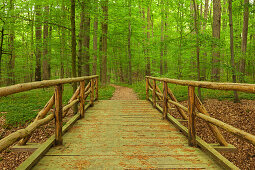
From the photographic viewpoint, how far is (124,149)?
2990mm

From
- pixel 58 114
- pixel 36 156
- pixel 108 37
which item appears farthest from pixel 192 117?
pixel 108 37

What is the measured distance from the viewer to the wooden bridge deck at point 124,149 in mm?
2490

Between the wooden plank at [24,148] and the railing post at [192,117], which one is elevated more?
the railing post at [192,117]

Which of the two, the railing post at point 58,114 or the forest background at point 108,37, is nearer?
the railing post at point 58,114

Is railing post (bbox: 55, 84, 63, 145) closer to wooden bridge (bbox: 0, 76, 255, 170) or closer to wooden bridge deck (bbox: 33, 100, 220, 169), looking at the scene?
wooden bridge (bbox: 0, 76, 255, 170)

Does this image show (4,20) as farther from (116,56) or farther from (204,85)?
(116,56)

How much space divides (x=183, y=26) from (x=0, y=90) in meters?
9.48

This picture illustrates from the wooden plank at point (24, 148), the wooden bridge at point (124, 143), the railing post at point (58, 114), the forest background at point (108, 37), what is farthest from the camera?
the forest background at point (108, 37)

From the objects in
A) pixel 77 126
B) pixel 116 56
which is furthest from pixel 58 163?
pixel 116 56

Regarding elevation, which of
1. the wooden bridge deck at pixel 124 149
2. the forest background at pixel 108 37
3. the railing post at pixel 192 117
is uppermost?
the forest background at pixel 108 37

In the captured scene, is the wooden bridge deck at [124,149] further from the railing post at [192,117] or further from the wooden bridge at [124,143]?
the railing post at [192,117]

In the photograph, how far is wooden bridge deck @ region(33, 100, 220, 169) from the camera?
249cm

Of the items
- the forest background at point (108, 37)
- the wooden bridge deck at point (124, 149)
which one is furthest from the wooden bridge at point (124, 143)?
the forest background at point (108, 37)

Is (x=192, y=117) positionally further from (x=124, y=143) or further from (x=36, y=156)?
(x=36, y=156)
